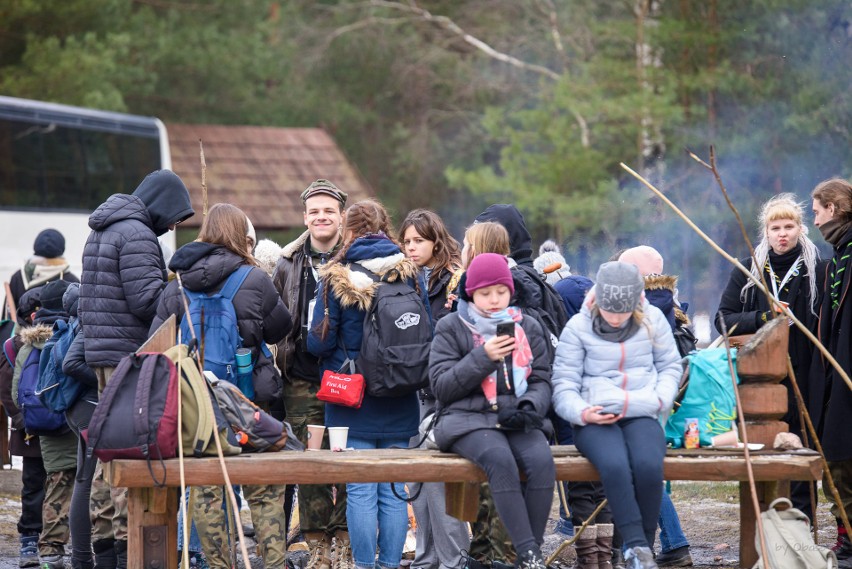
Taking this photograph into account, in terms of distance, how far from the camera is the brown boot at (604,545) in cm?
592

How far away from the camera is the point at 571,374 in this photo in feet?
16.9

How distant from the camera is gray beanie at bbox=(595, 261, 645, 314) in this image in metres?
5.04

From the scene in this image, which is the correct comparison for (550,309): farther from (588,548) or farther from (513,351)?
(588,548)

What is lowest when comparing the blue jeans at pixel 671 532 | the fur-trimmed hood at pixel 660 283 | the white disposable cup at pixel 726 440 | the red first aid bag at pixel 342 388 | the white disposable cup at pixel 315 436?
the blue jeans at pixel 671 532

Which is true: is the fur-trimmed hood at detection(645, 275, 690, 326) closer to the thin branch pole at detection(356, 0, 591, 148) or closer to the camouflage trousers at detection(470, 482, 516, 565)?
the camouflage trousers at detection(470, 482, 516, 565)

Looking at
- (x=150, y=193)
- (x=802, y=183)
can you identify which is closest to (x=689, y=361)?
(x=150, y=193)

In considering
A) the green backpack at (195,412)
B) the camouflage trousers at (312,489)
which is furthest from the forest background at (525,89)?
the green backpack at (195,412)

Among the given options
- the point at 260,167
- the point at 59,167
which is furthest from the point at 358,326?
the point at 260,167

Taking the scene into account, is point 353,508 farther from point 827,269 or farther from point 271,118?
point 271,118

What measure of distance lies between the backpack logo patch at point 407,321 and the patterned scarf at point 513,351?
17.2 inches

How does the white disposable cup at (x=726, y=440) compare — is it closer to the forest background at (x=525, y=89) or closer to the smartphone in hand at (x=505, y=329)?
the smartphone in hand at (x=505, y=329)

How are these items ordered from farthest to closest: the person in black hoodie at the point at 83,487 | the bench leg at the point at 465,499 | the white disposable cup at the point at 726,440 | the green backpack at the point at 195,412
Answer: the person in black hoodie at the point at 83,487
the white disposable cup at the point at 726,440
the bench leg at the point at 465,499
the green backpack at the point at 195,412

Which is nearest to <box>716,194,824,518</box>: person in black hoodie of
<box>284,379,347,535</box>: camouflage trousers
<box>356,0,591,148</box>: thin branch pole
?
<box>284,379,347,535</box>: camouflage trousers

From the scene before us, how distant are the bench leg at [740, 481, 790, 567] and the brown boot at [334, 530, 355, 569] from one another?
196 cm
